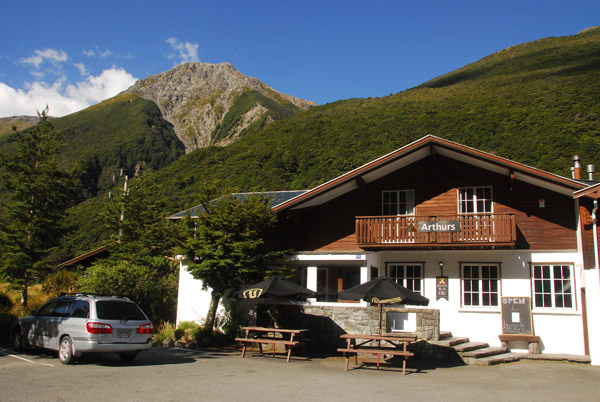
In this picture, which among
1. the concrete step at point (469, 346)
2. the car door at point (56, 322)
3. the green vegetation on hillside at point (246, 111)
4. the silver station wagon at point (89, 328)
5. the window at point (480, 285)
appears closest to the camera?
the silver station wagon at point (89, 328)

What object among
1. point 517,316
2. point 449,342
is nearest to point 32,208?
point 449,342

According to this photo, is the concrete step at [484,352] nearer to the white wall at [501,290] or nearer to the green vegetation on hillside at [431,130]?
the white wall at [501,290]

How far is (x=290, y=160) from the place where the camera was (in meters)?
61.3

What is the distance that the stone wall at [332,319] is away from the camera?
15.6 metres

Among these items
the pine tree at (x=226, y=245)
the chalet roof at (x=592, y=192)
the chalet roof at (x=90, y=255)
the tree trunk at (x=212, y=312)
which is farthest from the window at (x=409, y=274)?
the chalet roof at (x=90, y=255)

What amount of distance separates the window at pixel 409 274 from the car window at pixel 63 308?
10503 millimetres

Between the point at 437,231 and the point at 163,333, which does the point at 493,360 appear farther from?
the point at 163,333

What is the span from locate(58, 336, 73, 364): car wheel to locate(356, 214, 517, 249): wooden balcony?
9.44 metres

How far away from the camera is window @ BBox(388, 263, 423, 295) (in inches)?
696

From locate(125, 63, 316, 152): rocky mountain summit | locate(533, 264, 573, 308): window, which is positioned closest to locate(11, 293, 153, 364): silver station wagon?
locate(533, 264, 573, 308): window

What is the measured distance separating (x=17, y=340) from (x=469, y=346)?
12.2m

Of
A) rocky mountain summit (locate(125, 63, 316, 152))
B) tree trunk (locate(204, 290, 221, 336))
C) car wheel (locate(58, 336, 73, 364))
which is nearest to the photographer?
car wheel (locate(58, 336, 73, 364))

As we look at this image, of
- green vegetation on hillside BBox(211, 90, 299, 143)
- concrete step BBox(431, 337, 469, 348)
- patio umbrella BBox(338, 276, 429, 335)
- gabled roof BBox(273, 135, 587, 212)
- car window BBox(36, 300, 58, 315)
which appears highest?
green vegetation on hillside BBox(211, 90, 299, 143)

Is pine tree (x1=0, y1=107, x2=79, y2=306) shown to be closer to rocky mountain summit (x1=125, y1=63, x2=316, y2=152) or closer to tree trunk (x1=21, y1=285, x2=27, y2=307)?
tree trunk (x1=21, y1=285, x2=27, y2=307)
